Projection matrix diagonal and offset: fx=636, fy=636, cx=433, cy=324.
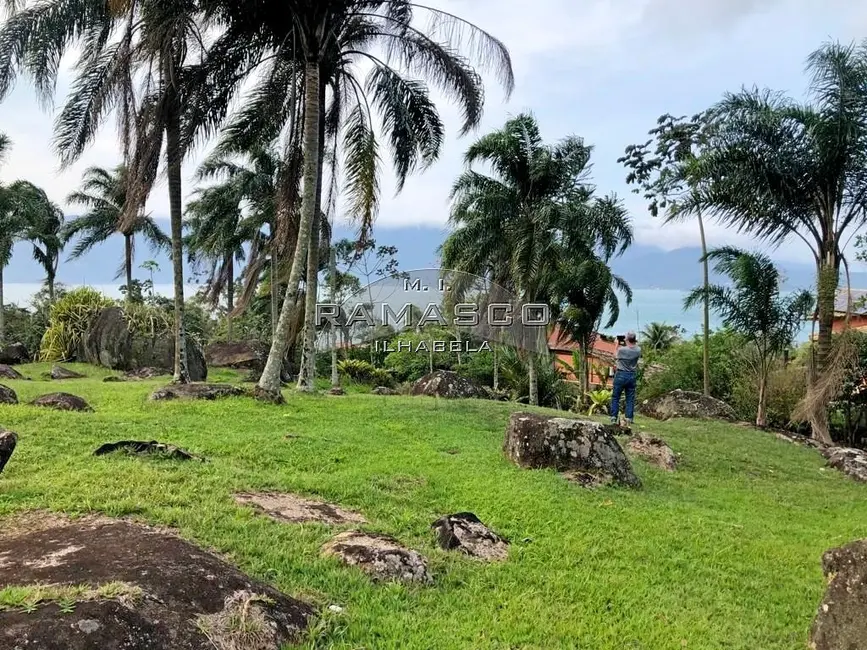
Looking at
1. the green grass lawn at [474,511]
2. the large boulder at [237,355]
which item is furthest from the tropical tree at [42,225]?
the green grass lawn at [474,511]

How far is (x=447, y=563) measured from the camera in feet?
14.6

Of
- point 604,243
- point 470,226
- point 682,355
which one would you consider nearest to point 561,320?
point 604,243

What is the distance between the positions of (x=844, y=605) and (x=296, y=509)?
3897 millimetres

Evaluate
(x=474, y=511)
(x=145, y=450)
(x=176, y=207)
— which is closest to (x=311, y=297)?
(x=176, y=207)

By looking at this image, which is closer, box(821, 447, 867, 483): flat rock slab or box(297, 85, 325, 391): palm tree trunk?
box(821, 447, 867, 483): flat rock slab

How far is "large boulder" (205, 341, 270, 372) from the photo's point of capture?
22.5m

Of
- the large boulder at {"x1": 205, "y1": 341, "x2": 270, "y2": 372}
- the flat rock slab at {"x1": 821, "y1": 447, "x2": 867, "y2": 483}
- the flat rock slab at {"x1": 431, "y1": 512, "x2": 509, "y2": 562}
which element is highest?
the large boulder at {"x1": 205, "y1": 341, "x2": 270, "y2": 372}

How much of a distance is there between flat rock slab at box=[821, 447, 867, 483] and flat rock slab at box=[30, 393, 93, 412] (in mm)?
12507

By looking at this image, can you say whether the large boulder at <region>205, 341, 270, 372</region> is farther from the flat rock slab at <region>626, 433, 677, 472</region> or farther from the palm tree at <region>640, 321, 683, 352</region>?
the palm tree at <region>640, 321, 683, 352</region>

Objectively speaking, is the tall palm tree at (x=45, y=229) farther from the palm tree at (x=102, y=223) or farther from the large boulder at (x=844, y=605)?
the large boulder at (x=844, y=605)

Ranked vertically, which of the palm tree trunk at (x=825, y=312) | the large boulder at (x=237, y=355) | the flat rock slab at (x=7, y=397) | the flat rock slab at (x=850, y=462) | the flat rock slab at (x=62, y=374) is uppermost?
the palm tree trunk at (x=825, y=312)

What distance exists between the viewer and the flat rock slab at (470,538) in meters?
4.74

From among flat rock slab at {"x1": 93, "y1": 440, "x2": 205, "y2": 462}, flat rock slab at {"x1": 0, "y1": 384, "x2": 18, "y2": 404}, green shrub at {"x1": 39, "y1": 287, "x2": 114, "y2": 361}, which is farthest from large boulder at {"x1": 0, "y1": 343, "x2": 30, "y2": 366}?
flat rock slab at {"x1": 93, "y1": 440, "x2": 205, "y2": 462}

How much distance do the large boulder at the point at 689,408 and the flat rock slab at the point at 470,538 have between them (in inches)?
480
